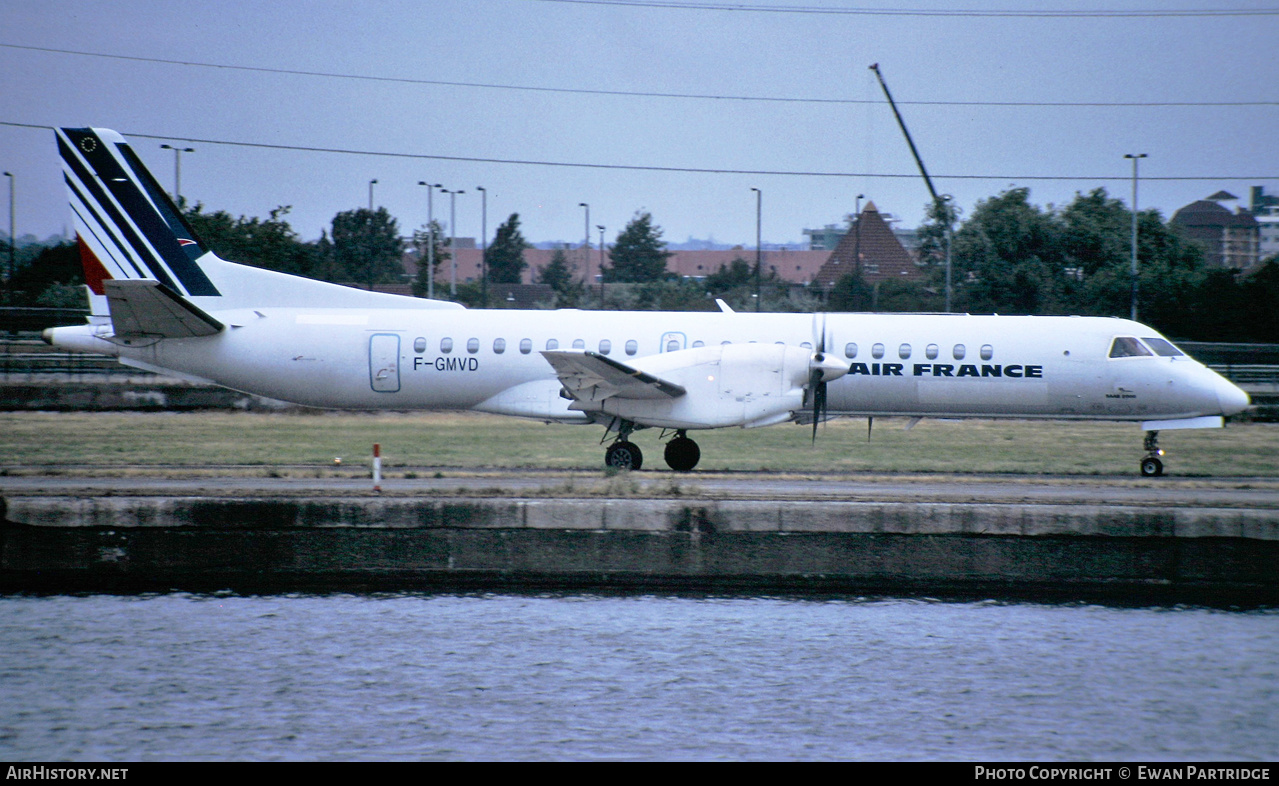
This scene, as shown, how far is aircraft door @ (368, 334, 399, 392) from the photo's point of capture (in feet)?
72.7

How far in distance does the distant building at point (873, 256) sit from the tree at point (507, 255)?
35.7 meters

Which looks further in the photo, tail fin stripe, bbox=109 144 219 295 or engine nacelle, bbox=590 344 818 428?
tail fin stripe, bbox=109 144 219 295

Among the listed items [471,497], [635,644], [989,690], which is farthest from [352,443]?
[989,690]

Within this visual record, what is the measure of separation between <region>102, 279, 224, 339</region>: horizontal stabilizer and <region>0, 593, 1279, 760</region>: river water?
644 cm

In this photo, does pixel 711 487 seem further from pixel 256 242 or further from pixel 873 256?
pixel 873 256

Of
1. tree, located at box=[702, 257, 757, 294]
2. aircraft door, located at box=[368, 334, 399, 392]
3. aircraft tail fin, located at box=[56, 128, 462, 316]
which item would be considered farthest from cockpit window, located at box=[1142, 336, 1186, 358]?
tree, located at box=[702, 257, 757, 294]

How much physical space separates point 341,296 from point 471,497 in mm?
8789

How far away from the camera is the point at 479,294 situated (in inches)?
3091

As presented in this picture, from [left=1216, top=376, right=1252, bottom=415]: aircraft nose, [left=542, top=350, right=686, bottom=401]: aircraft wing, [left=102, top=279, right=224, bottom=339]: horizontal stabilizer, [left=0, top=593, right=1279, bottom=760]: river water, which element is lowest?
[left=0, top=593, right=1279, bottom=760]: river water

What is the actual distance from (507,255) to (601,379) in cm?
10088

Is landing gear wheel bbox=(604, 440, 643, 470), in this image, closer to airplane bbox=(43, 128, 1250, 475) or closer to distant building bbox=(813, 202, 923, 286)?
airplane bbox=(43, 128, 1250, 475)

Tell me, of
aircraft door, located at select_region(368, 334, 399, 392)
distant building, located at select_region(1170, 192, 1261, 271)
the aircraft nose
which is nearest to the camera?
the aircraft nose

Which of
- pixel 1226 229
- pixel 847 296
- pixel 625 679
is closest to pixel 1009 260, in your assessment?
pixel 847 296

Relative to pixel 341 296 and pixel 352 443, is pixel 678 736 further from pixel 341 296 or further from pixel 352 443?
pixel 352 443
